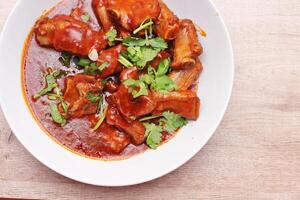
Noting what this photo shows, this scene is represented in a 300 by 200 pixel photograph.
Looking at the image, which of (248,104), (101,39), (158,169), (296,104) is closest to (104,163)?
(158,169)

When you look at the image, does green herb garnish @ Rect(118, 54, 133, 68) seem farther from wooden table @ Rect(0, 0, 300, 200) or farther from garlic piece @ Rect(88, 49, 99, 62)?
wooden table @ Rect(0, 0, 300, 200)

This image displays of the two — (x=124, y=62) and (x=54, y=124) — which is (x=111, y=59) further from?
(x=54, y=124)

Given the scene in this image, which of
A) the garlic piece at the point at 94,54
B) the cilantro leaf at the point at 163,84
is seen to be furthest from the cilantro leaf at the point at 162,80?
Result: the garlic piece at the point at 94,54

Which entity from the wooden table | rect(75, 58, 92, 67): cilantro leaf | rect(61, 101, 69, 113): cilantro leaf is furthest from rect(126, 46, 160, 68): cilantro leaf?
the wooden table

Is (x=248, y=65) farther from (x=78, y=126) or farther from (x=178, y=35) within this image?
(x=78, y=126)

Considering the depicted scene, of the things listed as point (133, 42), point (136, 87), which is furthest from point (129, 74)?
point (133, 42)

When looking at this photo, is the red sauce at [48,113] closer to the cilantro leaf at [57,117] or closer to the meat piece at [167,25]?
the cilantro leaf at [57,117]

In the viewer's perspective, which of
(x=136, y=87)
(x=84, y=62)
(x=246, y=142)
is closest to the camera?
(x=136, y=87)
